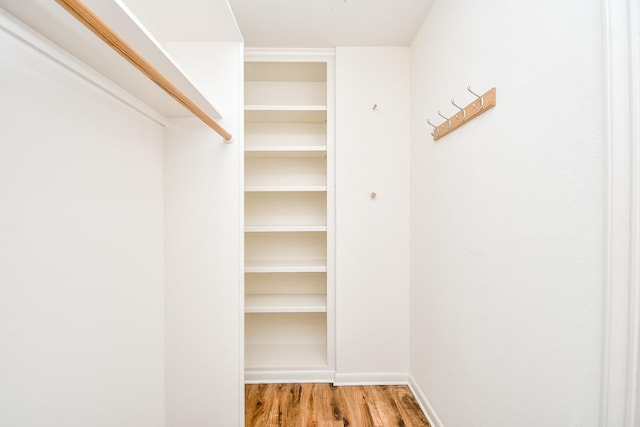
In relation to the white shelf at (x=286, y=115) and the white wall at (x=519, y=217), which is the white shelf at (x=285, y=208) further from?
the white wall at (x=519, y=217)

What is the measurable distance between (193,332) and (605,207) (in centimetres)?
159

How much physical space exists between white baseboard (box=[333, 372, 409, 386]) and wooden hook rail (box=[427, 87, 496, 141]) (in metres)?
1.60

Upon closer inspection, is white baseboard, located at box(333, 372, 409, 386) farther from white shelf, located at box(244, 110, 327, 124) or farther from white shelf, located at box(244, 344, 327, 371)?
white shelf, located at box(244, 110, 327, 124)

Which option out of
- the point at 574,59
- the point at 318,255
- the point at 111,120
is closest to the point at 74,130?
the point at 111,120

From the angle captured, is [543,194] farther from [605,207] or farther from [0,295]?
[0,295]

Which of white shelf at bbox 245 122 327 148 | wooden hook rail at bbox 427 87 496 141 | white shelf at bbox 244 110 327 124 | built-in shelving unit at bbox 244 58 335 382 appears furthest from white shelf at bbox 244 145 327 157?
wooden hook rail at bbox 427 87 496 141

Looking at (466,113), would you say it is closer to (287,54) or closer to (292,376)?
(287,54)

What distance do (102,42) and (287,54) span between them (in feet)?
4.56

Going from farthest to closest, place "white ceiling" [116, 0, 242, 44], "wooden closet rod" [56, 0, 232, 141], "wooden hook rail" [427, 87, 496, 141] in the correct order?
"white ceiling" [116, 0, 242, 44] → "wooden hook rail" [427, 87, 496, 141] → "wooden closet rod" [56, 0, 232, 141]

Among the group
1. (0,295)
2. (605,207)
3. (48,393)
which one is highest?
(605,207)

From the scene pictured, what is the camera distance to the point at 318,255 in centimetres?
226

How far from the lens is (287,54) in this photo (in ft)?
Answer: 6.43

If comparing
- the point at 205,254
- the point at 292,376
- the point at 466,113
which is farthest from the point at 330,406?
the point at 466,113

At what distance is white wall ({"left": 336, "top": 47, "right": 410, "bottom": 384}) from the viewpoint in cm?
→ 194
